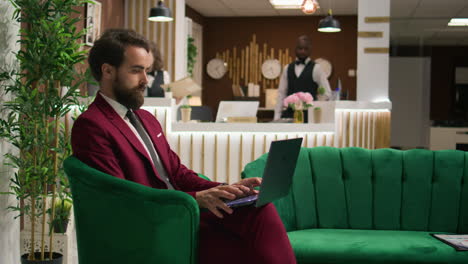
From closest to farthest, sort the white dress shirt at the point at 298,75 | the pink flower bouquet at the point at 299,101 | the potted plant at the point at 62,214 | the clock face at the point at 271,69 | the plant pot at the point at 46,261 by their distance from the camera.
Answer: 1. the plant pot at the point at 46,261
2. the potted plant at the point at 62,214
3. the pink flower bouquet at the point at 299,101
4. the white dress shirt at the point at 298,75
5. the clock face at the point at 271,69

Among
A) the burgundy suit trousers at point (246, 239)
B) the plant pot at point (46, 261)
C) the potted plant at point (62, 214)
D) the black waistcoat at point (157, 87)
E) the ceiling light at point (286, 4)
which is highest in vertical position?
the ceiling light at point (286, 4)

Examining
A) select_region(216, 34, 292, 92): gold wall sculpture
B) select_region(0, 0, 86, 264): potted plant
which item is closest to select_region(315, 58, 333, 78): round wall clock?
select_region(216, 34, 292, 92): gold wall sculpture

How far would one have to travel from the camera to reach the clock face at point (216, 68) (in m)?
12.5

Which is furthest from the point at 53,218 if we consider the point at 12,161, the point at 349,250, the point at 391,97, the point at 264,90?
the point at 391,97

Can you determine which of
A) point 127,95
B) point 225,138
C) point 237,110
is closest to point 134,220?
point 127,95

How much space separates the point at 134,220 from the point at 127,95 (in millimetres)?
511

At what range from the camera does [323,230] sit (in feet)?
10.8

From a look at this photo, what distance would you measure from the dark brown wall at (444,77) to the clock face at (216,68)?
5.12 meters

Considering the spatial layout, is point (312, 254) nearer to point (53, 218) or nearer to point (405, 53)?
point (53, 218)

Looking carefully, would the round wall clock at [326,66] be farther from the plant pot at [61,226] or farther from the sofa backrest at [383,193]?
the sofa backrest at [383,193]

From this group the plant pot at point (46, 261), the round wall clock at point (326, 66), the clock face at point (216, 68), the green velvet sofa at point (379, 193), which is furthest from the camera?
the clock face at point (216, 68)

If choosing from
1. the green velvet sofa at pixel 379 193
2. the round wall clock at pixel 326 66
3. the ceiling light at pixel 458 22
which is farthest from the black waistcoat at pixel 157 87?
the ceiling light at pixel 458 22

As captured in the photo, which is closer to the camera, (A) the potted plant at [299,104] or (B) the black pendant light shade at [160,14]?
(A) the potted plant at [299,104]

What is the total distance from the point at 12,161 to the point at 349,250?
1.96 m
